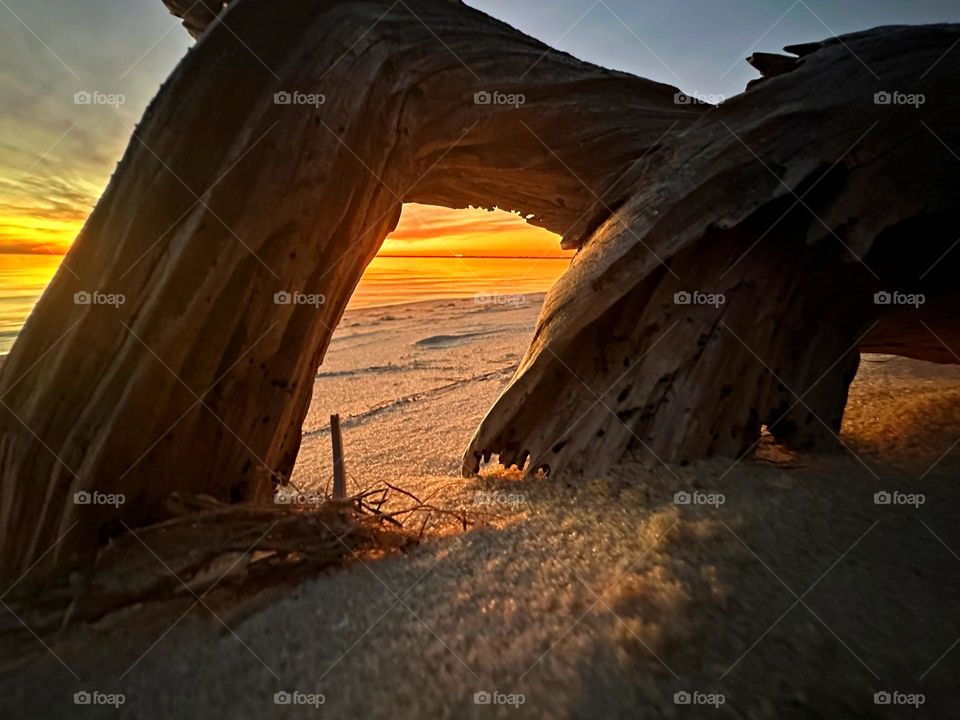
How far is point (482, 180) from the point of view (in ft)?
10.4

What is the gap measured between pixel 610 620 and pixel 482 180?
2463 mm

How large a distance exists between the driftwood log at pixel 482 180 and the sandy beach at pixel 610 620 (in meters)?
0.46

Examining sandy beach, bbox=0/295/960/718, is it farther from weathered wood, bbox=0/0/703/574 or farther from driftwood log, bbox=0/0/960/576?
weathered wood, bbox=0/0/703/574

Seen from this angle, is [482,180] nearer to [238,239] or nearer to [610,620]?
[238,239]

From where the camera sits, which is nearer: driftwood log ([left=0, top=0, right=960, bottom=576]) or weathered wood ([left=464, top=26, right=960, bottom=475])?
driftwood log ([left=0, top=0, right=960, bottom=576])

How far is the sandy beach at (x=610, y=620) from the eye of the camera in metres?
1.32

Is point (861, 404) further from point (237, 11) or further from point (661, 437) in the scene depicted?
point (237, 11)

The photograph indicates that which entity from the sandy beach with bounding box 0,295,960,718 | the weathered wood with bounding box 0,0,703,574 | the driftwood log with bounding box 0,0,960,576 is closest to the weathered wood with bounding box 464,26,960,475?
the driftwood log with bounding box 0,0,960,576

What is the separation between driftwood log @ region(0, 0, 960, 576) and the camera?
2.10 m

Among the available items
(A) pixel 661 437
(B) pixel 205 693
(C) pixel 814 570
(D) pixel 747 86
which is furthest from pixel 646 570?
(D) pixel 747 86

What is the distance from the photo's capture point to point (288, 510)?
2.08 metres

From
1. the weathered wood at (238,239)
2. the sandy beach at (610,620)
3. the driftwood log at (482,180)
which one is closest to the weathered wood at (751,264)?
the driftwood log at (482,180)

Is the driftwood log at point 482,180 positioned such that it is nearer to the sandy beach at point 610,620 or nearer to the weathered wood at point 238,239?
the weathered wood at point 238,239

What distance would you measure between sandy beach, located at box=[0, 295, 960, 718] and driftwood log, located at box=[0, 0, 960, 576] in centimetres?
46
